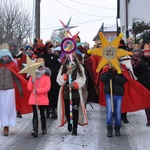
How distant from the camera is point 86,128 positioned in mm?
8820

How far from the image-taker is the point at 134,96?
8828 millimetres

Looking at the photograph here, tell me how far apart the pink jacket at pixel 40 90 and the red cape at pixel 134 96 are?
1.35 m

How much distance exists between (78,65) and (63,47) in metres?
0.50

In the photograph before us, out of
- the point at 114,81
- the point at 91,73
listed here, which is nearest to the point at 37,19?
the point at 91,73

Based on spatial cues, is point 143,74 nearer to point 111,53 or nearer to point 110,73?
point 110,73

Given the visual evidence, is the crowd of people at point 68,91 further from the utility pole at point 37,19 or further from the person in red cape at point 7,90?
the utility pole at point 37,19

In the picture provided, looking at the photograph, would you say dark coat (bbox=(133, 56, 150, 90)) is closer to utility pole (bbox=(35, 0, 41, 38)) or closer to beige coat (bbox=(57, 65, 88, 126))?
beige coat (bbox=(57, 65, 88, 126))

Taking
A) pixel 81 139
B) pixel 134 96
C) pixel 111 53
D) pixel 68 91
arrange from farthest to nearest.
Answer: pixel 134 96 → pixel 68 91 → pixel 111 53 → pixel 81 139

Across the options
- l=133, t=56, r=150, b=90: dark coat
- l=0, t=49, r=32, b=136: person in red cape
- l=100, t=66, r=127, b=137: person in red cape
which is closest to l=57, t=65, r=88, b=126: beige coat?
l=100, t=66, r=127, b=137: person in red cape

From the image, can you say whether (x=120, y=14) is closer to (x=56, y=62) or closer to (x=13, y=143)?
(x=56, y=62)

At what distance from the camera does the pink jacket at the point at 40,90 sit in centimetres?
804

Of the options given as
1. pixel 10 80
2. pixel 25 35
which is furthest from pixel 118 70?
pixel 25 35

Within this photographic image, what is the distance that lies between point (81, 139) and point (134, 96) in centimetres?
179

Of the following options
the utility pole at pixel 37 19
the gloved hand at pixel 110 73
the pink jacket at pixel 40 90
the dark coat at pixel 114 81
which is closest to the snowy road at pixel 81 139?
the pink jacket at pixel 40 90
